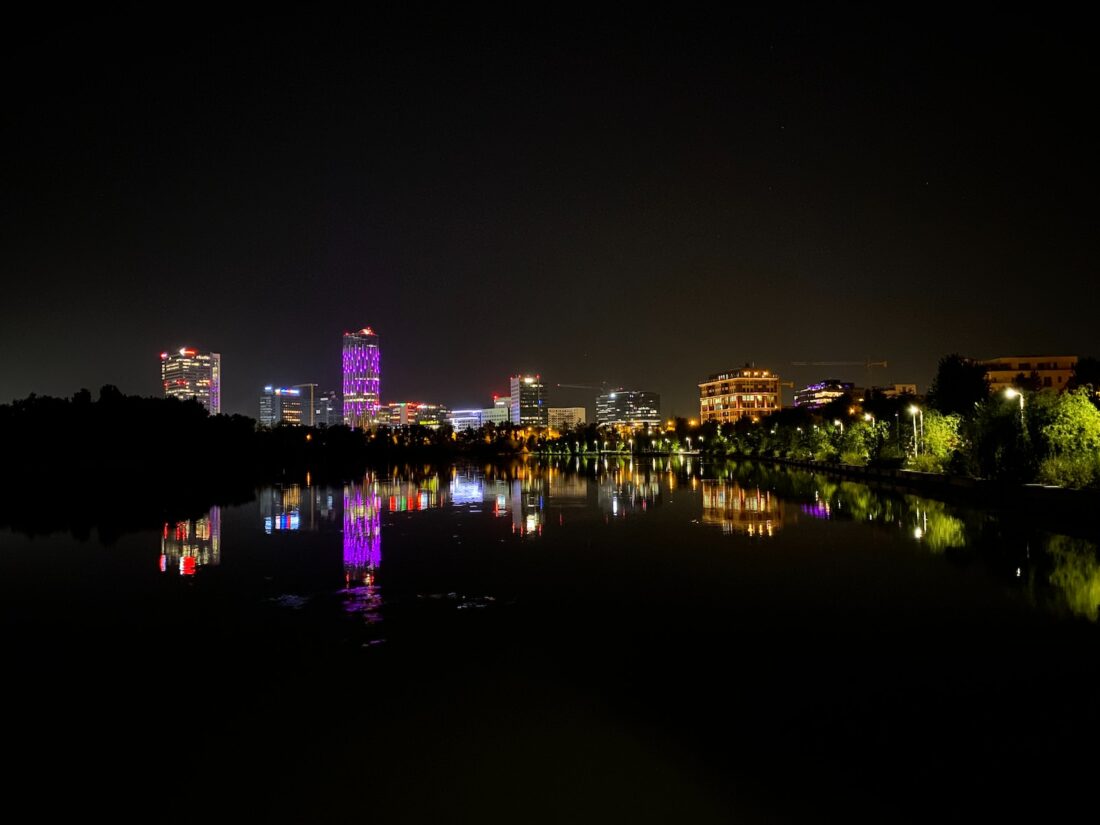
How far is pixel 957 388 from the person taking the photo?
50688 mm

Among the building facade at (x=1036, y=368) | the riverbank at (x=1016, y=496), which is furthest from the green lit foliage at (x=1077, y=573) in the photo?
the building facade at (x=1036, y=368)

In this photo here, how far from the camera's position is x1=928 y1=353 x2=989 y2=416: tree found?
49781 millimetres

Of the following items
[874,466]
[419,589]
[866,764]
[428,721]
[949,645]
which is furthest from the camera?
[874,466]

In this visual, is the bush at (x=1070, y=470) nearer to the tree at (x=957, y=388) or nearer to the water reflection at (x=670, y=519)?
the water reflection at (x=670, y=519)

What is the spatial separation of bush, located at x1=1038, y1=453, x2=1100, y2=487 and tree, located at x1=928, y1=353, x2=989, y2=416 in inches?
958

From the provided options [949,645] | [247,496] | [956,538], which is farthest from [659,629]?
[247,496]

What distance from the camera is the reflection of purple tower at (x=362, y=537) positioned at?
15.3 metres

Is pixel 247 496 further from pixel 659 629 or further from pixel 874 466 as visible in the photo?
pixel 874 466

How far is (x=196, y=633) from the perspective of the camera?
1063 cm

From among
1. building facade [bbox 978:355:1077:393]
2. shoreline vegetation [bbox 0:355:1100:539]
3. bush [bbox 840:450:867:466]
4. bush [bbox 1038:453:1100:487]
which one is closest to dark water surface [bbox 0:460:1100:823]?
bush [bbox 1038:453:1100:487]

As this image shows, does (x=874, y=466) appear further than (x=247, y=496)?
Yes

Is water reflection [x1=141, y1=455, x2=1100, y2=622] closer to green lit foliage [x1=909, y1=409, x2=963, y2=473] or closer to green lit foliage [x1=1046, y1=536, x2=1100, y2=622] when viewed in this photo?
green lit foliage [x1=1046, y1=536, x2=1100, y2=622]

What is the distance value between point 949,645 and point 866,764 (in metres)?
3.96

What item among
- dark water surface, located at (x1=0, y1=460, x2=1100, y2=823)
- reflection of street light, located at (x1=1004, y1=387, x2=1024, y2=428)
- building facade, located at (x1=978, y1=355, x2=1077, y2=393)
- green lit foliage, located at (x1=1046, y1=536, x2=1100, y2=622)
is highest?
building facade, located at (x1=978, y1=355, x2=1077, y2=393)
